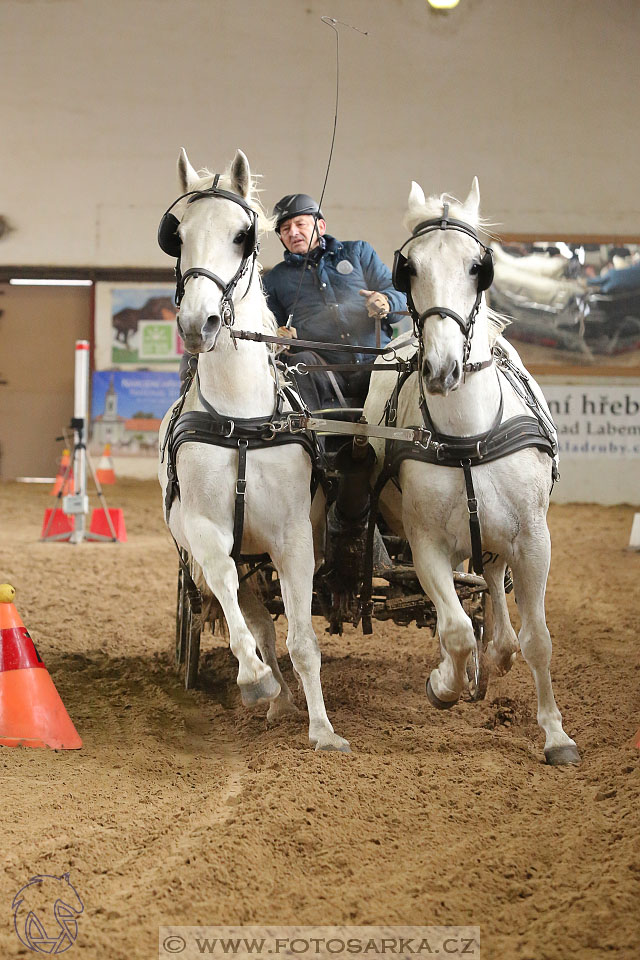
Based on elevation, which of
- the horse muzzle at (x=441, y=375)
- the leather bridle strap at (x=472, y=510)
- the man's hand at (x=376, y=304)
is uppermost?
the man's hand at (x=376, y=304)

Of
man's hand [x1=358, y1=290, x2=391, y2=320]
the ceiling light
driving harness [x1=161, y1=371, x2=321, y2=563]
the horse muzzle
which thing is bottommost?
driving harness [x1=161, y1=371, x2=321, y2=563]

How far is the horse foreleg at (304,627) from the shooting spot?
11.7ft

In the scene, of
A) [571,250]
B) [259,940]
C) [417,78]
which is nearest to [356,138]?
[417,78]

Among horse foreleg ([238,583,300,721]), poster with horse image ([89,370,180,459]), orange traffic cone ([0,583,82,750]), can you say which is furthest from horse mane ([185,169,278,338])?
poster with horse image ([89,370,180,459])

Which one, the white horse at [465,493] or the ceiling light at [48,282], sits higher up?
the ceiling light at [48,282]

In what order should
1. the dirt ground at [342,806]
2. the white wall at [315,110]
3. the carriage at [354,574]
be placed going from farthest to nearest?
the white wall at [315,110], the carriage at [354,574], the dirt ground at [342,806]

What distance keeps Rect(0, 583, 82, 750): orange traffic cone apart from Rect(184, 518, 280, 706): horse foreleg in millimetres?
860

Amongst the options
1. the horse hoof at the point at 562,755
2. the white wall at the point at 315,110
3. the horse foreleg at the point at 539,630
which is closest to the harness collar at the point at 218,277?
the horse foreleg at the point at 539,630

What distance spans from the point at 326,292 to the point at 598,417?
9326mm

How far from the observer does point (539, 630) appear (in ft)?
12.0

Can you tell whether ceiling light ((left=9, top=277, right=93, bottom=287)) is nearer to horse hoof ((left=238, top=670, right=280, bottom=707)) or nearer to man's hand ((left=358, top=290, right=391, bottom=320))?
man's hand ((left=358, top=290, right=391, bottom=320))

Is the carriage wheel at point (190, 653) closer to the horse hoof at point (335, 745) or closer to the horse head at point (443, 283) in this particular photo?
the horse hoof at point (335, 745)

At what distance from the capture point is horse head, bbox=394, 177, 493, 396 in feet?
10.3

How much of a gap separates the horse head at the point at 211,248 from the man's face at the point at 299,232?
104 cm
